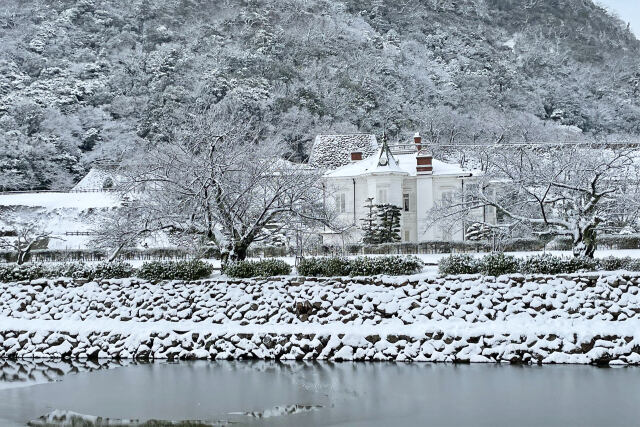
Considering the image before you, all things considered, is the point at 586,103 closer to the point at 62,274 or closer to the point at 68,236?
the point at 68,236

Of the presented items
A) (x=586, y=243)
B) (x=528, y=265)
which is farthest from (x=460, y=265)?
(x=586, y=243)

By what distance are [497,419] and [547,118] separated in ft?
204

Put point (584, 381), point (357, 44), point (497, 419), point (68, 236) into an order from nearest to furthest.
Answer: point (497, 419) → point (584, 381) → point (68, 236) → point (357, 44)

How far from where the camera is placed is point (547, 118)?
67562 millimetres

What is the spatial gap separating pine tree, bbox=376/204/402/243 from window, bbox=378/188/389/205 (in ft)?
3.02

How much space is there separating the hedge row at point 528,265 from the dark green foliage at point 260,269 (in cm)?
394

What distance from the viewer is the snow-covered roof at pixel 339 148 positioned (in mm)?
38688

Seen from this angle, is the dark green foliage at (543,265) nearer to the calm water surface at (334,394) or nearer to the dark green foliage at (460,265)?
the dark green foliage at (460,265)

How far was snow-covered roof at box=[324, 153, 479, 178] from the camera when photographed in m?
31.2

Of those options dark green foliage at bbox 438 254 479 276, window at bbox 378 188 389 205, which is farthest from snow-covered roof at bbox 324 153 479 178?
dark green foliage at bbox 438 254 479 276

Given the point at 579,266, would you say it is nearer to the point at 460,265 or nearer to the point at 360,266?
the point at 460,265

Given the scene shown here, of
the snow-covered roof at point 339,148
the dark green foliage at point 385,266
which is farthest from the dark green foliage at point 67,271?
the snow-covered roof at point 339,148

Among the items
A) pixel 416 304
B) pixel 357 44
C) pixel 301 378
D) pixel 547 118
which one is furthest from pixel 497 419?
pixel 357 44

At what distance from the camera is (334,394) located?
11.5 metres
